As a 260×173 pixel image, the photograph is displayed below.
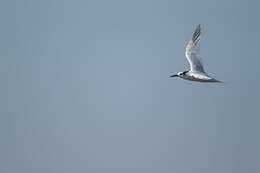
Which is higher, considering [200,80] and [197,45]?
[197,45]

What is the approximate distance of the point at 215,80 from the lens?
3222 cm

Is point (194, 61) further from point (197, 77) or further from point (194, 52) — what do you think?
point (197, 77)

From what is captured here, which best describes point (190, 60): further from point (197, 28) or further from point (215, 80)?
point (215, 80)

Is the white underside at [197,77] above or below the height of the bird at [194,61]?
below

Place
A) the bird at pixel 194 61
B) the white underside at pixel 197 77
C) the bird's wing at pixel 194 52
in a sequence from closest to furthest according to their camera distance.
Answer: the white underside at pixel 197 77
the bird at pixel 194 61
the bird's wing at pixel 194 52

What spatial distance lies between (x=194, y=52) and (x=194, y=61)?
71cm

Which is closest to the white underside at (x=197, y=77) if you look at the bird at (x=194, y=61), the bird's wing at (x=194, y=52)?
the bird at (x=194, y=61)

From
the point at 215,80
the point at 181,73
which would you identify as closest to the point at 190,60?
the point at 181,73

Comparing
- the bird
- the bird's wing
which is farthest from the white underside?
the bird's wing

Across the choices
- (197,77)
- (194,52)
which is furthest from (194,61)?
(197,77)

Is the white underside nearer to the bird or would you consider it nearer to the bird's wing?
the bird

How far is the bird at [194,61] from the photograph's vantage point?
3494 cm

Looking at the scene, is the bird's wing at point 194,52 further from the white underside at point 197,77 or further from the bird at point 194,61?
the white underside at point 197,77

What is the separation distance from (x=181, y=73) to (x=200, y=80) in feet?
7.18
